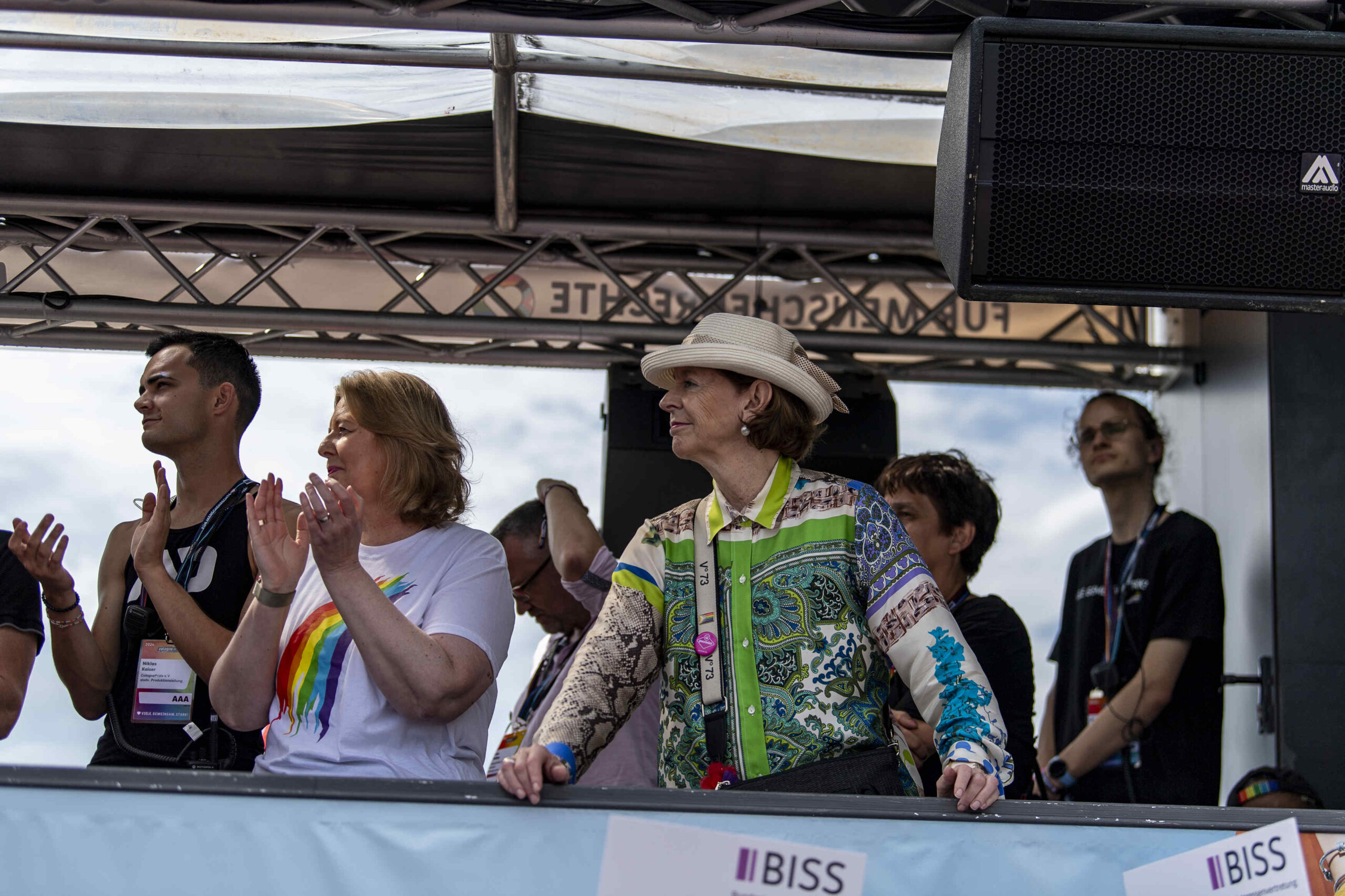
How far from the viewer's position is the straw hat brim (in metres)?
2.25

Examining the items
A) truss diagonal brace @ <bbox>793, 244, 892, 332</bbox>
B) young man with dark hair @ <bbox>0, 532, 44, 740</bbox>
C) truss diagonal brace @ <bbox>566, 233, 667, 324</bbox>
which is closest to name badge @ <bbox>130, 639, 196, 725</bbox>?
young man with dark hair @ <bbox>0, 532, 44, 740</bbox>

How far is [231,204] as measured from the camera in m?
4.05

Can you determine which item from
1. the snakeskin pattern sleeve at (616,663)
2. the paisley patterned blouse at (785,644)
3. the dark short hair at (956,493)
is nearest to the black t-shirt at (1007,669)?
the dark short hair at (956,493)

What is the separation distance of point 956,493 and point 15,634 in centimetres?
200

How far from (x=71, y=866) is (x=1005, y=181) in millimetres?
1713

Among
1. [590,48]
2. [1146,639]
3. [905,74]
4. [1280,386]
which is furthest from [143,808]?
[1280,386]

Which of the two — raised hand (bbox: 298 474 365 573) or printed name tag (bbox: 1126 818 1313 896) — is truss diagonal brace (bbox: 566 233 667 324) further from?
printed name tag (bbox: 1126 818 1313 896)

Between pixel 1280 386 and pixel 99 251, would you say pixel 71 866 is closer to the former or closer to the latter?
pixel 99 251

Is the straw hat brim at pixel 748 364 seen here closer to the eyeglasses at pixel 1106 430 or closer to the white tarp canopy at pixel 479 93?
the white tarp canopy at pixel 479 93

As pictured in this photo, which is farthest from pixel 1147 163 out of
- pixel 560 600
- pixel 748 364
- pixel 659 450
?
pixel 659 450

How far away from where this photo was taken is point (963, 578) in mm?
2939

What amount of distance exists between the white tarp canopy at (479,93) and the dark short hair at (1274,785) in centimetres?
197

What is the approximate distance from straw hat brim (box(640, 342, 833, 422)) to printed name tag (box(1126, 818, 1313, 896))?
3.03 ft

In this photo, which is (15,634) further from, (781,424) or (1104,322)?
(1104,322)
